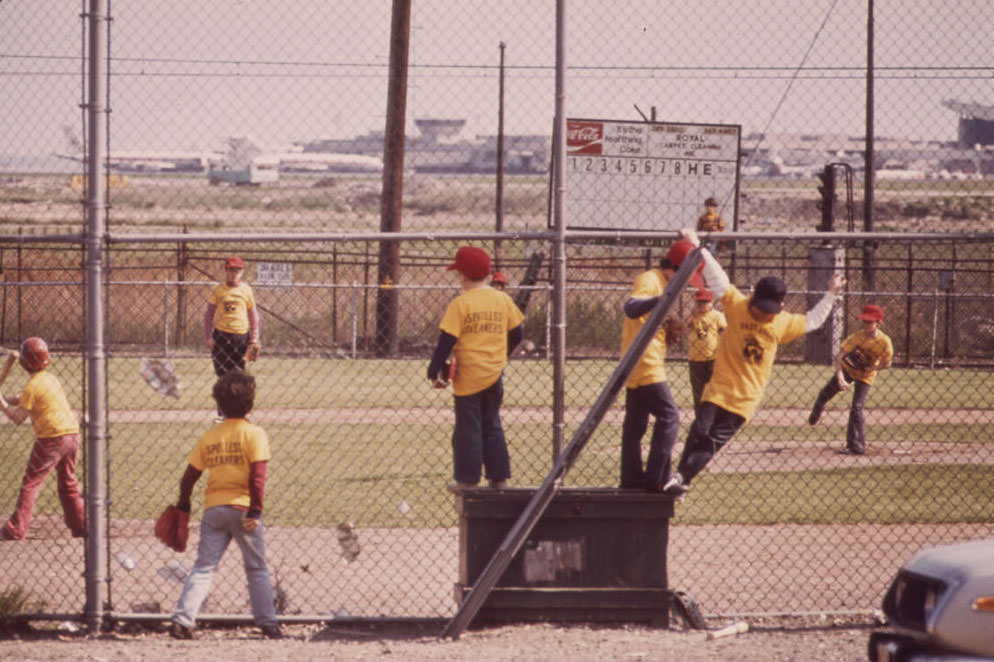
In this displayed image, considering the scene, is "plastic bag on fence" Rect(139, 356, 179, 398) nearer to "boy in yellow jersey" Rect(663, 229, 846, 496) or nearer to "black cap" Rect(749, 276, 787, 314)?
"boy in yellow jersey" Rect(663, 229, 846, 496)

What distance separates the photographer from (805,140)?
8.69 metres

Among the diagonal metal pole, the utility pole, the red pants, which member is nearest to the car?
the diagonal metal pole

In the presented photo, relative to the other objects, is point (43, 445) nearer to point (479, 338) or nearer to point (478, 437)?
point (478, 437)

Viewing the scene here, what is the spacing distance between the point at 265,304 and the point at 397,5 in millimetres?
11992

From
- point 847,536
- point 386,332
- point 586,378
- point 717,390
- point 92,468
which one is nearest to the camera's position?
point 92,468

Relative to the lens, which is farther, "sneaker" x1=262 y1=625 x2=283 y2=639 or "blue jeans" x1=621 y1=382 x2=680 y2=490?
"blue jeans" x1=621 y1=382 x2=680 y2=490

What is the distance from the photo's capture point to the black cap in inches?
295

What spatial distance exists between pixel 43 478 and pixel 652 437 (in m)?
4.41

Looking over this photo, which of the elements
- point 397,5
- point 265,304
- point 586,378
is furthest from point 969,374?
point 265,304

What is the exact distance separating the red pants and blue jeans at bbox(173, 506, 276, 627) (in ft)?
8.52

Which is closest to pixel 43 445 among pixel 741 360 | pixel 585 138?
pixel 741 360

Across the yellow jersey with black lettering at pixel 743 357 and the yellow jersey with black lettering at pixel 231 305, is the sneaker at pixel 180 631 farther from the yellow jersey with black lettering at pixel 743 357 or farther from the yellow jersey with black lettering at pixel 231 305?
the yellow jersey with black lettering at pixel 231 305

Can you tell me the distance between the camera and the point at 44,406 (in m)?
8.80

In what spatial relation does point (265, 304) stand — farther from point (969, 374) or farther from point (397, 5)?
point (969, 374)
